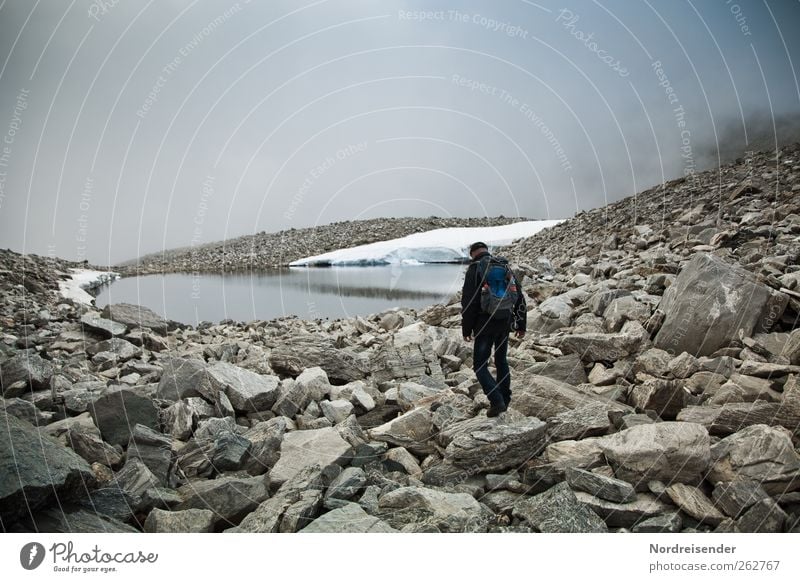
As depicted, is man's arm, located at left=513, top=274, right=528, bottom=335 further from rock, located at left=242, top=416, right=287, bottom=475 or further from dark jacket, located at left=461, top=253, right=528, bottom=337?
rock, located at left=242, top=416, right=287, bottom=475

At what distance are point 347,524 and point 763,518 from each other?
325cm

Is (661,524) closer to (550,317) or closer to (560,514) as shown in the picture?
(560,514)

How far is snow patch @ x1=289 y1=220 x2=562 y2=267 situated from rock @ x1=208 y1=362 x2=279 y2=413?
2902 cm

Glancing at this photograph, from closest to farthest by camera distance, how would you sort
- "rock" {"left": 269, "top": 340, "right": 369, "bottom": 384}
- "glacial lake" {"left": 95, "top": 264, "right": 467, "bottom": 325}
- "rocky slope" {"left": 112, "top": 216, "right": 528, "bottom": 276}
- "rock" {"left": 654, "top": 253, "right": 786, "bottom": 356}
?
"rock" {"left": 654, "top": 253, "right": 786, "bottom": 356} < "rock" {"left": 269, "top": 340, "right": 369, "bottom": 384} < "glacial lake" {"left": 95, "top": 264, "right": 467, "bottom": 325} < "rocky slope" {"left": 112, "top": 216, "right": 528, "bottom": 276}

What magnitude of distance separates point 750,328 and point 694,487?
3.18 m

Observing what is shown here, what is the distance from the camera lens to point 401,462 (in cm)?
471

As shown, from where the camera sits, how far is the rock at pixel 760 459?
363cm

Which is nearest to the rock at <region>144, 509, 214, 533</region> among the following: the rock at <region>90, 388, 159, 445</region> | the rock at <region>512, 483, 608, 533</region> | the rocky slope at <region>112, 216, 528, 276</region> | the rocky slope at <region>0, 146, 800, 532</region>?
the rocky slope at <region>0, 146, 800, 532</region>

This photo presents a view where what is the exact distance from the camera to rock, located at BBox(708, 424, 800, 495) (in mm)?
3635

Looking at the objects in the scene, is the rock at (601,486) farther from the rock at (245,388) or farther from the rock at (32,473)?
the rock at (32,473)

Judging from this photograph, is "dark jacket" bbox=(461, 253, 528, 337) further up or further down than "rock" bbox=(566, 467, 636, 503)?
further up

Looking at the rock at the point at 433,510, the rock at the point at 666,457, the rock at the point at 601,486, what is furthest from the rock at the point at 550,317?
the rock at the point at 433,510

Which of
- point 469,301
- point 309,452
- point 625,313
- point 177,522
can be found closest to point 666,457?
point 469,301

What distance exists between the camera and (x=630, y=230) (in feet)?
52.0
